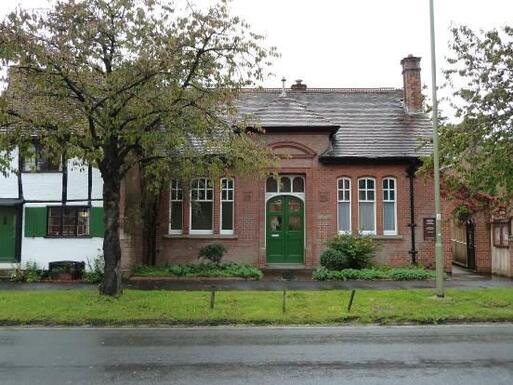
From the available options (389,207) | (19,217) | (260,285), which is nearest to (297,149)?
(389,207)

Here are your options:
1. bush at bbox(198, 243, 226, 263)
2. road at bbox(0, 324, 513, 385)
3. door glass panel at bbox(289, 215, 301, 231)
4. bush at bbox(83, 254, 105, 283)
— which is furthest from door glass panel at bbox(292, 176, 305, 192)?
road at bbox(0, 324, 513, 385)

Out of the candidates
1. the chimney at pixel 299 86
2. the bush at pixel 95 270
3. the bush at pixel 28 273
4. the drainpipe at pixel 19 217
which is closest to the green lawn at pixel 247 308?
the bush at pixel 95 270

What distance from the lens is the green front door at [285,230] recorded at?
70.6 ft

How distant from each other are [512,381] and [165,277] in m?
13.3

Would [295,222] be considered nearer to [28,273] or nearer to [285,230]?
[285,230]

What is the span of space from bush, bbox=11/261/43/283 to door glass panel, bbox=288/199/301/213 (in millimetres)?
9286

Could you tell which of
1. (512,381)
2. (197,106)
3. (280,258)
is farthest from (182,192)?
(512,381)

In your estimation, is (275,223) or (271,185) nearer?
(275,223)

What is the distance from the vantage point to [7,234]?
19.5 metres

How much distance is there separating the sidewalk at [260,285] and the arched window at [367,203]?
3961mm

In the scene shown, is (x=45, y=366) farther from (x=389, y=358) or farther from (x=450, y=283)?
(x=450, y=283)

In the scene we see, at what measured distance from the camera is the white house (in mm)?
19125

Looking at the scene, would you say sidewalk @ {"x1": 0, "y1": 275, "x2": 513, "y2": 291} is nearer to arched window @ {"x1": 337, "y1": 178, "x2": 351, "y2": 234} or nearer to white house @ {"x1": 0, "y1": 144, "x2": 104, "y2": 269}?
white house @ {"x1": 0, "y1": 144, "x2": 104, "y2": 269}

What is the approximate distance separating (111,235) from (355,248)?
9.27 meters
